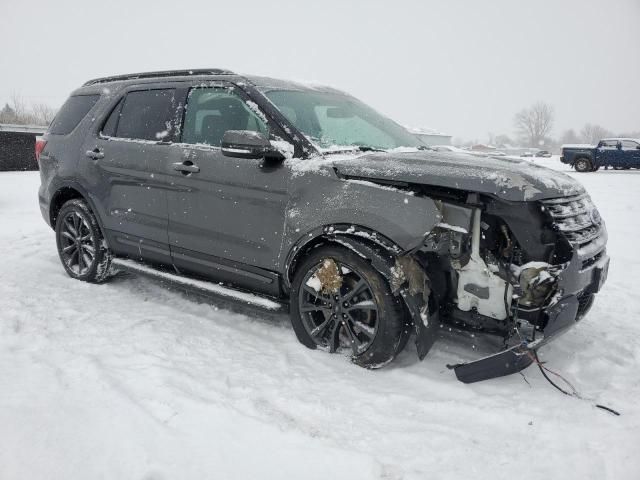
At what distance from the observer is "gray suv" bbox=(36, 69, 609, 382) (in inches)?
96.7

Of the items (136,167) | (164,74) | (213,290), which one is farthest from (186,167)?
(164,74)

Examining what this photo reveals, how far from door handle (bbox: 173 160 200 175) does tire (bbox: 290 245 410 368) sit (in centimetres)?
107

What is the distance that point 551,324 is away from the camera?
2430mm

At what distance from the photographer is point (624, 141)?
20.9m

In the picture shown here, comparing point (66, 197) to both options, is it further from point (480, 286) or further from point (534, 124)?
point (534, 124)

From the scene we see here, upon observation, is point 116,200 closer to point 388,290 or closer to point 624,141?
point 388,290

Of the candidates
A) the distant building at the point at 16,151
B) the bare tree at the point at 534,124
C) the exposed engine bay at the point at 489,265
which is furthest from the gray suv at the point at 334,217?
the bare tree at the point at 534,124

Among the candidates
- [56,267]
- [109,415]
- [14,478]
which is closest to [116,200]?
[56,267]

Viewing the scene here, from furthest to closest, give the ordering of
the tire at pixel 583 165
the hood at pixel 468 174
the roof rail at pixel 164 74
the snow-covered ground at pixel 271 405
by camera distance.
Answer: the tire at pixel 583 165 → the roof rail at pixel 164 74 → the hood at pixel 468 174 → the snow-covered ground at pixel 271 405

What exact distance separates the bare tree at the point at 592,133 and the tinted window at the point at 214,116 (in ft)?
425

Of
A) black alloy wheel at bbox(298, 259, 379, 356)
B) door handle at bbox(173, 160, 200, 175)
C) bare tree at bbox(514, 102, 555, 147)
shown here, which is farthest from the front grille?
bare tree at bbox(514, 102, 555, 147)

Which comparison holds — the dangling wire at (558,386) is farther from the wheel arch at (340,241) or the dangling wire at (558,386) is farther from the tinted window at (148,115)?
the tinted window at (148,115)

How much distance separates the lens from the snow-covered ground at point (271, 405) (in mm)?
2027

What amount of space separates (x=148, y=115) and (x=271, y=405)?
2.58m
